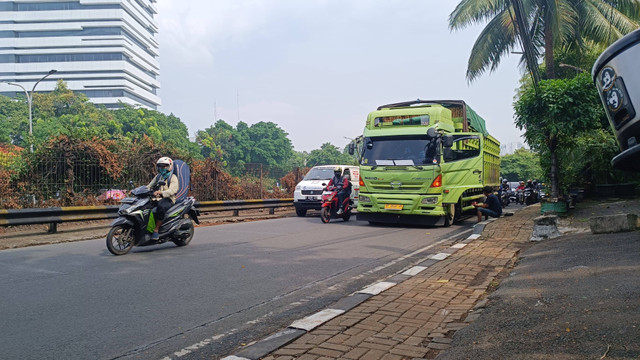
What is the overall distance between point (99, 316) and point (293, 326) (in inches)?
75.8

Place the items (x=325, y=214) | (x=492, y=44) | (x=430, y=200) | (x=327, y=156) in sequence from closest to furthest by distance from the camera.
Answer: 1. (x=430, y=200)
2. (x=325, y=214)
3. (x=492, y=44)
4. (x=327, y=156)

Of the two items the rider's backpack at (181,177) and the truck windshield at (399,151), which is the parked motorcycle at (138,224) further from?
the truck windshield at (399,151)

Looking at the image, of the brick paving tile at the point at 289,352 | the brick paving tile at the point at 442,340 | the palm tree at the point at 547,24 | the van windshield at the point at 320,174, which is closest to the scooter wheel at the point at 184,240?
the brick paving tile at the point at 289,352

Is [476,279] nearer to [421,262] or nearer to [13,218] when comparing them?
[421,262]

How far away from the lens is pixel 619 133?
3.05 metres

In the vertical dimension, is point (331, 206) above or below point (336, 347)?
Result: above

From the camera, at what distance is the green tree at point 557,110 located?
11.6 m

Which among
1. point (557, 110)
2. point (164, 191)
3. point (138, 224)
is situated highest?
point (557, 110)

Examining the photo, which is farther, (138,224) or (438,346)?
(138,224)

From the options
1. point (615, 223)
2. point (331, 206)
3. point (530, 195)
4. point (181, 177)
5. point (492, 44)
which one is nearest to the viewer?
point (615, 223)

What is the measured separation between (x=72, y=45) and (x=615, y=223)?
115m

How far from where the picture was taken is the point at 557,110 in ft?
38.2

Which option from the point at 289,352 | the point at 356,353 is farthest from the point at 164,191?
the point at 356,353

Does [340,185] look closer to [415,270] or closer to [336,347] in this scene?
[415,270]
